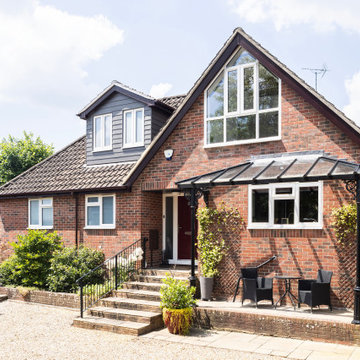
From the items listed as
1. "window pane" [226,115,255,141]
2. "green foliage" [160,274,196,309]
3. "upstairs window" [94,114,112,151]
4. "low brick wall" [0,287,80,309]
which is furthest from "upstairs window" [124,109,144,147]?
"green foliage" [160,274,196,309]

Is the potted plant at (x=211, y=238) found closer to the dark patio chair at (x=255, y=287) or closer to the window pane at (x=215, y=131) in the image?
the dark patio chair at (x=255, y=287)

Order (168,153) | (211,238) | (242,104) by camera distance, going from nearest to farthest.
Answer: (242,104), (211,238), (168,153)

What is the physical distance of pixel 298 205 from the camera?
9.92m

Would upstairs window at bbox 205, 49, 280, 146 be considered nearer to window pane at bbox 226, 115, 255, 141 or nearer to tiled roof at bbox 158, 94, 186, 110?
window pane at bbox 226, 115, 255, 141

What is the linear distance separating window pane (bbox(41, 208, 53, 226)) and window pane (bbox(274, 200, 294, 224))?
832 centimetres

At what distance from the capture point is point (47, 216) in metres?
14.9

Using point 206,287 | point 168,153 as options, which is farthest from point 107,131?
point 206,287

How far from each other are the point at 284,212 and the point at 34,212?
947 centimetres

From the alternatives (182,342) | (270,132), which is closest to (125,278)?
(182,342)

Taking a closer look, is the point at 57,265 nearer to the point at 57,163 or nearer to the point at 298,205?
the point at 57,163

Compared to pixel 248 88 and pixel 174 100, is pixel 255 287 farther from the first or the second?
pixel 174 100

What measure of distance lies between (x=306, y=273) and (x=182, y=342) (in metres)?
3.40

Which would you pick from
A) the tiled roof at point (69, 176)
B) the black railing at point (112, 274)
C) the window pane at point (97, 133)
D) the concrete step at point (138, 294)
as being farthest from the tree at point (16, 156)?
the concrete step at point (138, 294)

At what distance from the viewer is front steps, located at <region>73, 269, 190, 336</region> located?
914 cm
